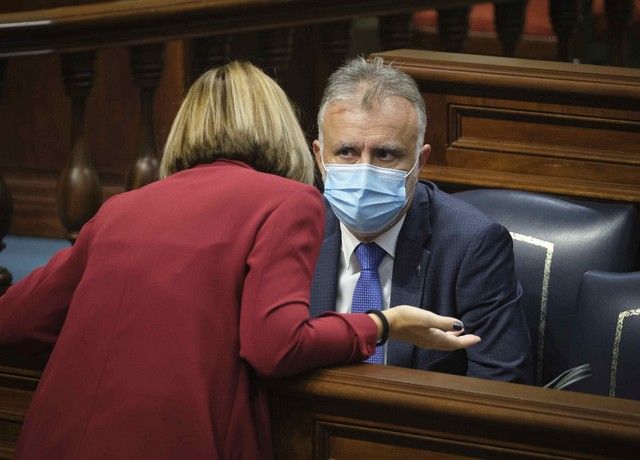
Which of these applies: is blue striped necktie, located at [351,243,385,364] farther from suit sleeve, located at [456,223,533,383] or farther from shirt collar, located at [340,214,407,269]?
suit sleeve, located at [456,223,533,383]

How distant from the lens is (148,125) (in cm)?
340

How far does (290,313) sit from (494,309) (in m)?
0.67

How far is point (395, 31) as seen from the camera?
13.0ft

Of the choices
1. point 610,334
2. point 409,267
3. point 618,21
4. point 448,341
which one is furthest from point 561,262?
point 618,21

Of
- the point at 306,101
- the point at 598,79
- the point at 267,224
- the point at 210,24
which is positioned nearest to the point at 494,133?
the point at 598,79

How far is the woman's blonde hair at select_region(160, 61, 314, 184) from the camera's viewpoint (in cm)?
222

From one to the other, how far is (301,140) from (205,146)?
17 cm

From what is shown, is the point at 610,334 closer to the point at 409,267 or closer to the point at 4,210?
the point at 409,267

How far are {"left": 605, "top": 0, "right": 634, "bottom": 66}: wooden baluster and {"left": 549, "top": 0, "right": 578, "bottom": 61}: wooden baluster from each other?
0.22 metres

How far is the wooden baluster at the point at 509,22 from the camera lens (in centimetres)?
423

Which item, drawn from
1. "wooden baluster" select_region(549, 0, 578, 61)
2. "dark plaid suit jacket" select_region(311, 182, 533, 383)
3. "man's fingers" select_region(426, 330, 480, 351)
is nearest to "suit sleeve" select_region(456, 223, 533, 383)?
"dark plaid suit jacket" select_region(311, 182, 533, 383)

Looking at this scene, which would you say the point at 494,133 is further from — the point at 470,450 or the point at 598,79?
the point at 470,450

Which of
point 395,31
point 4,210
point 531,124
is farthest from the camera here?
point 395,31

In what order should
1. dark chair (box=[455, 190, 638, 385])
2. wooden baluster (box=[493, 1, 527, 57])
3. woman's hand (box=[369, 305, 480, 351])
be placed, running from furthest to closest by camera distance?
wooden baluster (box=[493, 1, 527, 57])
dark chair (box=[455, 190, 638, 385])
woman's hand (box=[369, 305, 480, 351])
